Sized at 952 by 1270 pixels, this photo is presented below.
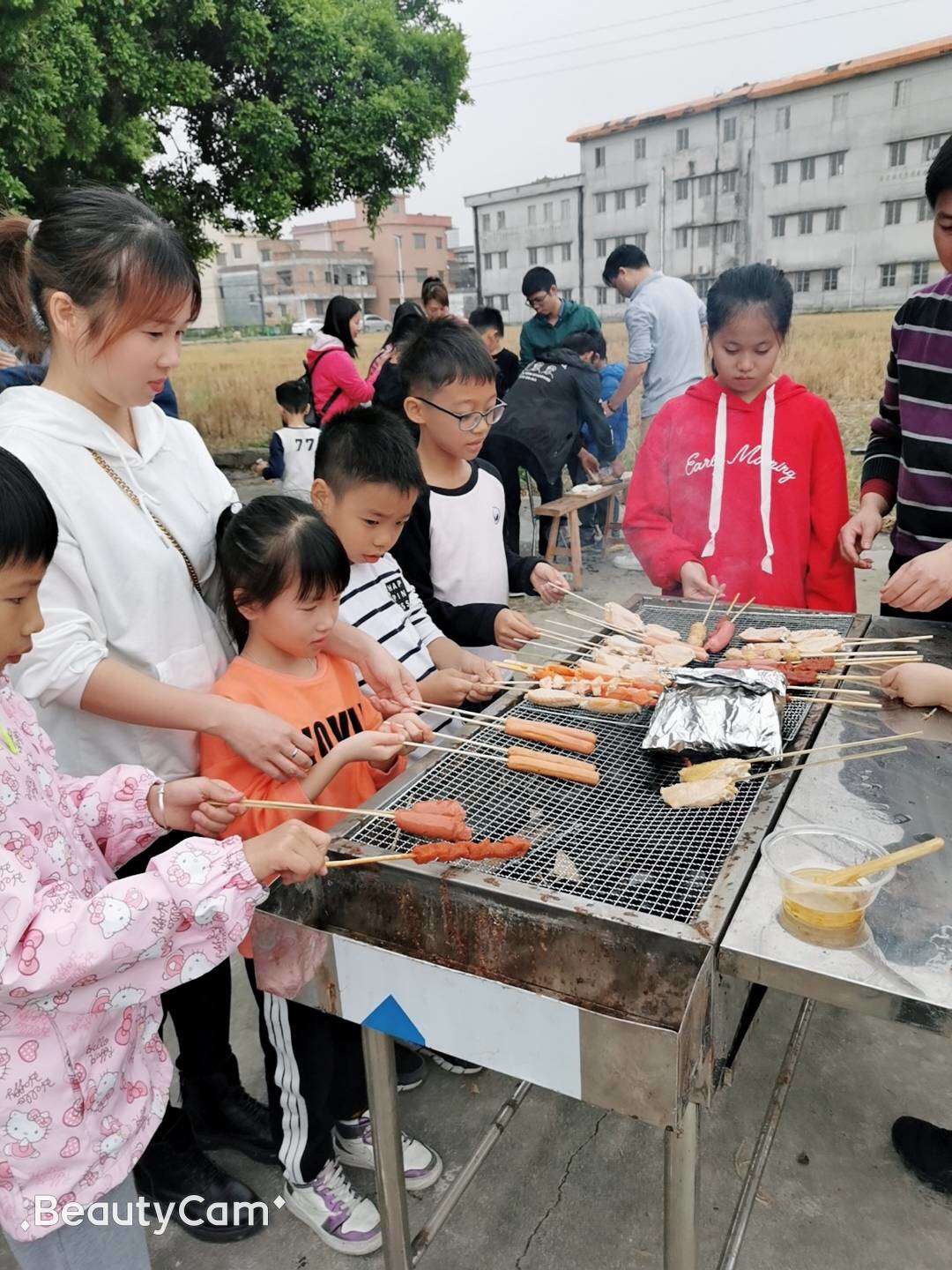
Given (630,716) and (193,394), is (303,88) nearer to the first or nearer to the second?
(193,394)

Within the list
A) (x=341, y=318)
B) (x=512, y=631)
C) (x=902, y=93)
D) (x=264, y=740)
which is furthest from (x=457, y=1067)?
(x=902, y=93)

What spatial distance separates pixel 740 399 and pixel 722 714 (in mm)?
1782

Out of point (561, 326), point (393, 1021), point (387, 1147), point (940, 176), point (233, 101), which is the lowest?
point (387, 1147)

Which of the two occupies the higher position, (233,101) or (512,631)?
(233,101)

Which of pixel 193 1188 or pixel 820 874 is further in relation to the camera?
pixel 193 1188

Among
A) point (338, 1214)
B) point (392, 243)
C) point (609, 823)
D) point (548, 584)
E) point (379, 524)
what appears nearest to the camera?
point (609, 823)

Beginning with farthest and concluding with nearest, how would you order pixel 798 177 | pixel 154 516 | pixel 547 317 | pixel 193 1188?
pixel 547 317 → pixel 798 177 → pixel 193 1188 → pixel 154 516

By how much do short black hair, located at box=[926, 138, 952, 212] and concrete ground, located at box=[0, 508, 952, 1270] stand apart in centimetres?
277

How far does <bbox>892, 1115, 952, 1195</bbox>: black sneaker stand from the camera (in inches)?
93.5

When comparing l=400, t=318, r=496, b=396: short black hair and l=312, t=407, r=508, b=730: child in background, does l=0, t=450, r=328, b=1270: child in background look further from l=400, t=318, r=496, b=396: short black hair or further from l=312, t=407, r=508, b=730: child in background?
l=400, t=318, r=496, b=396: short black hair

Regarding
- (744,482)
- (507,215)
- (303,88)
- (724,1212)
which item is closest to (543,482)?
(507,215)

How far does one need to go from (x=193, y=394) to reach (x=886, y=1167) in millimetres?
15289

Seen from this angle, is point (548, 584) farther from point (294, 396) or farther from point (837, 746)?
point (294, 396)

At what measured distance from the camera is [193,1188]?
7.81 feet
